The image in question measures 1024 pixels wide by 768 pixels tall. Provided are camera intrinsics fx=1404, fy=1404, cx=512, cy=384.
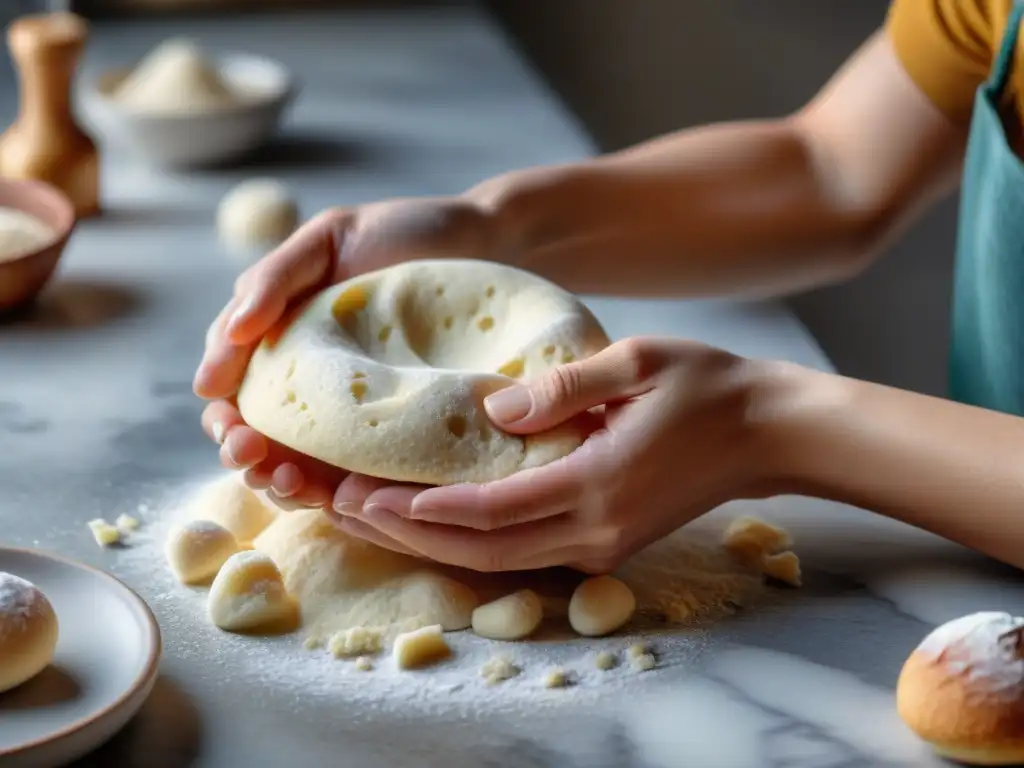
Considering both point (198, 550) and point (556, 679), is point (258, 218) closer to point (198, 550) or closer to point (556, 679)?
point (198, 550)

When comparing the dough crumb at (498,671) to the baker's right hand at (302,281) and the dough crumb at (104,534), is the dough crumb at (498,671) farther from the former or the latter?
the dough crumb at (104,534)

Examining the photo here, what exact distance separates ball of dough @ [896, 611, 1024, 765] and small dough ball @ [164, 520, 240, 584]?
1.72ft

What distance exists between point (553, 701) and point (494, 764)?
0.08 m

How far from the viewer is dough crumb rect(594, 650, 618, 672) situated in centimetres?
100

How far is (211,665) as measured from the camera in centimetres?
100

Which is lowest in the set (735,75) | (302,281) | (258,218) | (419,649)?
(735,75)

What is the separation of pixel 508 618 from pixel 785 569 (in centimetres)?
23

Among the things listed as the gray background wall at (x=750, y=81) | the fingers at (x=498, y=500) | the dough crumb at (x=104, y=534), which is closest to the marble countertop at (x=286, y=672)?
the dough crumb at (x=104, y=534)

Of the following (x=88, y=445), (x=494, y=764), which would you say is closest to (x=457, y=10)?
(x=88, y=445)

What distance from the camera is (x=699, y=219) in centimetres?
155

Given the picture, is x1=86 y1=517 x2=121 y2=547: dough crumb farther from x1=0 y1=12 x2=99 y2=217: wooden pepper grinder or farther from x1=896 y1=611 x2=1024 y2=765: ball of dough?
x1=0 y1=12 x2=99 y2=217: wooden pepper grinder

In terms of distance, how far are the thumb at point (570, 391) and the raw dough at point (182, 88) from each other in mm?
1109

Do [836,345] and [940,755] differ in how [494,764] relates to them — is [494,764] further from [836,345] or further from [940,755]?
[836,345]

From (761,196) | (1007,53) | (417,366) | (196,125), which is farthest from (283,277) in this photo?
(196,125)
